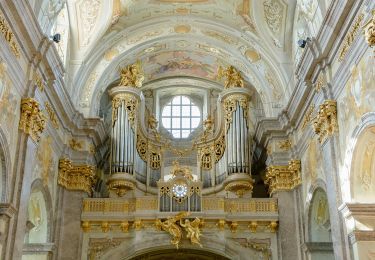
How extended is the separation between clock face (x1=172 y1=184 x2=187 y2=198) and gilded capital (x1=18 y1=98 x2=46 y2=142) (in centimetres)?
420

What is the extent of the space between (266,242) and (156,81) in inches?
282

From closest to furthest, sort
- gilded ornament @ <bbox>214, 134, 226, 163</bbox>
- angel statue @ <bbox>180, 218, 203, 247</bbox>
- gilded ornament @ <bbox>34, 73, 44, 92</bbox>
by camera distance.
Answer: gilded ornament @ <bbox>34, 73, 44, 92</bbox>
angel statue @ <bbox>180, 218, 203, 247</bbox>
gilded ornament @ <bbox>214, 134, 226, 163</bbox>

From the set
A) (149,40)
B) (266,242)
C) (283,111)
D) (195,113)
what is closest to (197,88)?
(195,113)

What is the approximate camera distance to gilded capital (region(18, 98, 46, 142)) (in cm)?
1166

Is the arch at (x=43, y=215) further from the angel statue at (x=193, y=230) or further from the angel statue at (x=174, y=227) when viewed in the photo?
the angel statue at (x=193, y=230)

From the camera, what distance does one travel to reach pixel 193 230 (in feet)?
48.6

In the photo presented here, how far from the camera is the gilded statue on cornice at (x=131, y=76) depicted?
56.6 feet

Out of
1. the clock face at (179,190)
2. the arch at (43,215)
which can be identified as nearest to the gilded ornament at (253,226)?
the clock face at (179,190)

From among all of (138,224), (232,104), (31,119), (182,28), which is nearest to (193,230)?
(138,224)

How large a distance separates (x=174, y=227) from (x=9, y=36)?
258 inches

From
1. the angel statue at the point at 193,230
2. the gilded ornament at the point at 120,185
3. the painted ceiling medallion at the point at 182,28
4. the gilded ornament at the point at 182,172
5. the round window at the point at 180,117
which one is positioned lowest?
the angel statue at the point at 193,230

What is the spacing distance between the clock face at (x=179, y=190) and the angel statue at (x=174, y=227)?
52 cm

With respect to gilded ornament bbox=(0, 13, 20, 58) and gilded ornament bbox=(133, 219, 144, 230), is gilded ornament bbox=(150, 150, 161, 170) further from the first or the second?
gilded ornament bbox=(0, 13, 20, 58)

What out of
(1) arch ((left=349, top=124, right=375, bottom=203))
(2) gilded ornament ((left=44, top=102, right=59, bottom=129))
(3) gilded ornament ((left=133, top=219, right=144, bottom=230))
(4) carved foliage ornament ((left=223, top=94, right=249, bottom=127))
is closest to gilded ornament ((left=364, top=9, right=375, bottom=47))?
A: (1) arch ((left=349, top=124, right=375, bottom=203))
